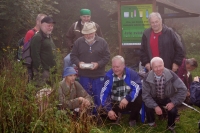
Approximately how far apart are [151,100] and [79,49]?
5.85ft

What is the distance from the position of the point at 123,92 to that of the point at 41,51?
184 cm

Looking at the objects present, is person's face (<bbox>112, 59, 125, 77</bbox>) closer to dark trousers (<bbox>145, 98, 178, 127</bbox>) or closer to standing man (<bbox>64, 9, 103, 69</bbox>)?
dark trousers (<bbox>145, 98, 178, 127</bbox>)

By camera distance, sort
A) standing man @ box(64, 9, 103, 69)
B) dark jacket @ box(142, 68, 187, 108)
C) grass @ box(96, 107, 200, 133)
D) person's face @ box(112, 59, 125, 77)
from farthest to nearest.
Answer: standing man @ box(64, 9, 103, 69) < person's face @ box(112, 59, 125, 77) < grass @ box(96, 107, 200, 133) < dark jacket @ box(142, 68, 187, 108)

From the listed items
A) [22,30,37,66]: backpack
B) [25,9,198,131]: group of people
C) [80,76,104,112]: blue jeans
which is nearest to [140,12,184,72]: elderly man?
[25,9,198,131]: group of people

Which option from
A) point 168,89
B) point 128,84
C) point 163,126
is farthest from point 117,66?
point 163,126

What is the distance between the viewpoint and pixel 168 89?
208 inches

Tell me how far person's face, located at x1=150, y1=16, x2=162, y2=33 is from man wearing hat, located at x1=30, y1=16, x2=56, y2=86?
202cm

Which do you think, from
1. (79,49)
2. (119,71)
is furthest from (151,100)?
(79,49)

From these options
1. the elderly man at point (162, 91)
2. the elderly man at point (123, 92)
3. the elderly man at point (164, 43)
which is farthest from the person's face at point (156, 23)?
the elderly man at point (123, 92)

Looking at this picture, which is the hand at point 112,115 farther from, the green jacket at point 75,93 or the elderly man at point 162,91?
the elderly man at point 162,91

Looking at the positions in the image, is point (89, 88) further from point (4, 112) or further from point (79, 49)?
point (4, 112)

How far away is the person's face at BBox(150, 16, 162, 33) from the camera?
18.3ft

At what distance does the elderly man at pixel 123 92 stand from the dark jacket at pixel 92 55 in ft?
1.18

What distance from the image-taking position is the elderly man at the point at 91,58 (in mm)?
5785
